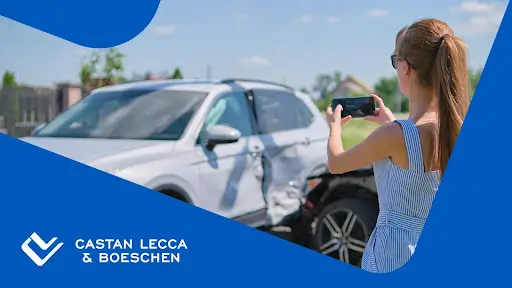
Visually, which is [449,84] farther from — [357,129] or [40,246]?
[357,129]

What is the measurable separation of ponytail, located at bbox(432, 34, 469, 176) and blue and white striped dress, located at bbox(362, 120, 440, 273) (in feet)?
0.29

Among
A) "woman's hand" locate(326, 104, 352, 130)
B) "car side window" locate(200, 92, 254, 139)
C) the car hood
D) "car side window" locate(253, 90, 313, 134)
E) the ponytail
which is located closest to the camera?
the ponytail

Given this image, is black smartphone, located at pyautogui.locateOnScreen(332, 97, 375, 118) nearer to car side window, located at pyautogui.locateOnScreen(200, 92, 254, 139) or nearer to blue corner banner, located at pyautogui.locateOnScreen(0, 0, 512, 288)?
blue corner banner, located at pyautogui.locateOnScreen(0, 0, 512, 288)

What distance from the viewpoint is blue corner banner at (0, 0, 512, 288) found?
2.26 meters

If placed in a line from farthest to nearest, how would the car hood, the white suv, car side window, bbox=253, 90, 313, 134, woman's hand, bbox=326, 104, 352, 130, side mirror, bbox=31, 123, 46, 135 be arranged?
car side window, bbox=253, 90, 313, 134
side mirror, bbox=31, 123, 46, 135
the white suv
the car hood
woman's hand, bbox=326, 104, 352, 130

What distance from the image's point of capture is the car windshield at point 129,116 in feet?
15.6

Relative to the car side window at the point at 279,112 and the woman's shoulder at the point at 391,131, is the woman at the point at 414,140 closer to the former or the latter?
the woman's shoulder at the point at 391,131

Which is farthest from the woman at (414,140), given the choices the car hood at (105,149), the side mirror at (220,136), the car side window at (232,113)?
the car side window at (232,113)

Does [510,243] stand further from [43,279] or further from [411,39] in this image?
[43,279]

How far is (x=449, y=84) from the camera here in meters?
2.11

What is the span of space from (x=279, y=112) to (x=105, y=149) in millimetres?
1845

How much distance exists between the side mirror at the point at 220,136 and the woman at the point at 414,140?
8.30 feet

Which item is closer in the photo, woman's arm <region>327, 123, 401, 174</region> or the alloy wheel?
woman's arm <region>327, 123, 401, 174</region>

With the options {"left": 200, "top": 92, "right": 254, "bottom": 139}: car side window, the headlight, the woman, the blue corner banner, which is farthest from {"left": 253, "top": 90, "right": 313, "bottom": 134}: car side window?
the woman
